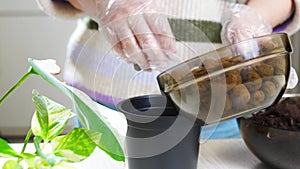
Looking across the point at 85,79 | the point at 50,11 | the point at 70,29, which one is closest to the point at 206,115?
the point at 85,79

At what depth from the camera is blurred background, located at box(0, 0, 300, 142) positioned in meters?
1.79

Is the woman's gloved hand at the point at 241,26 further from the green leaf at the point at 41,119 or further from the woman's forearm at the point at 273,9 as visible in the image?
the green leaf at the point at 41,119

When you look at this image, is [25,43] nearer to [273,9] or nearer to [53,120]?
[273,9]

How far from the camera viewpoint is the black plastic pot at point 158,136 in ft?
1.64

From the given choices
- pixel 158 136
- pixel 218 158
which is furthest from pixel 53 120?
pixel 218 158

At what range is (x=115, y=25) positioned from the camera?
0.60 metres

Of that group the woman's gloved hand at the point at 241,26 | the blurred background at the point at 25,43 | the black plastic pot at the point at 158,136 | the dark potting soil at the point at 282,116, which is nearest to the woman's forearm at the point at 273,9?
the woman's gloved hand at the point at 241,26

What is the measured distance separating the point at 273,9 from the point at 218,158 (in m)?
0.31

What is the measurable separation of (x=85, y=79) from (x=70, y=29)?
1.06m

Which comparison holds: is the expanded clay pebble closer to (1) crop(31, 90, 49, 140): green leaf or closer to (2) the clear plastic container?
(2) the clear plastic container

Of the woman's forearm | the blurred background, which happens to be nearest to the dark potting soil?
the woman's forearm

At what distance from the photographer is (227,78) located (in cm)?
50

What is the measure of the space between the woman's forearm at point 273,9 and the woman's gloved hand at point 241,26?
8 cm

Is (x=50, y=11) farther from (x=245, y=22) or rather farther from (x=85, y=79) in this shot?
(x=245, y=22)
